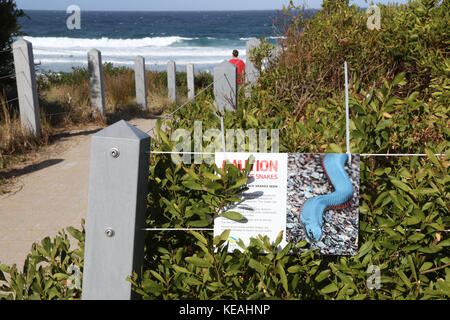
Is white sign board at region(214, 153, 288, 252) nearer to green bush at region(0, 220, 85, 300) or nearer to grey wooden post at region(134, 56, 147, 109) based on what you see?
green bush at region(0, 220, 85, 300)

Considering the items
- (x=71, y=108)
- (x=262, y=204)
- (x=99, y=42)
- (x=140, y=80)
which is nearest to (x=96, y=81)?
(x=71, y=108)

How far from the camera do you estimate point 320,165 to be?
202 centimetres

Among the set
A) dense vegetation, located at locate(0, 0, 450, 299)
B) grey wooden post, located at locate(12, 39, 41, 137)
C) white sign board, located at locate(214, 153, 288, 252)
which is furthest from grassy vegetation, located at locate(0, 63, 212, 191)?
white sign board, located at locate(214, 153, 288, 252)

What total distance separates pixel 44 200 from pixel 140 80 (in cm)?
658

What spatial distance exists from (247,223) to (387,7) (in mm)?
5954

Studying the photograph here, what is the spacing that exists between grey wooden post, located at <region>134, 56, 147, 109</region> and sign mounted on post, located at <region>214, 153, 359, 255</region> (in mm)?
10095

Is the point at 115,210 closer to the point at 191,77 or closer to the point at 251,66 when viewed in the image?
the point at 251,66

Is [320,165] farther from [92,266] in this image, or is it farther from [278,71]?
[278,71]

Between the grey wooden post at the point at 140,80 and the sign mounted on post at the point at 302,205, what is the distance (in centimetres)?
1009

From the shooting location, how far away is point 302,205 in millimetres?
2006

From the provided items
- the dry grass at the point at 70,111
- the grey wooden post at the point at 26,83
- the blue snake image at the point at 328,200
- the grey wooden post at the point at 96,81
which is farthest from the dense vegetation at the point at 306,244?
the grey wooden post at the point at 96,81

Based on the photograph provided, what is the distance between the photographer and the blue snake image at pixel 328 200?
1992mm

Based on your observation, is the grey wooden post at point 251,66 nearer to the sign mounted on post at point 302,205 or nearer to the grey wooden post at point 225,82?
the grey wooden post at point 225,82

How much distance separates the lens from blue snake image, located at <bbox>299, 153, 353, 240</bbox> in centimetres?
199
